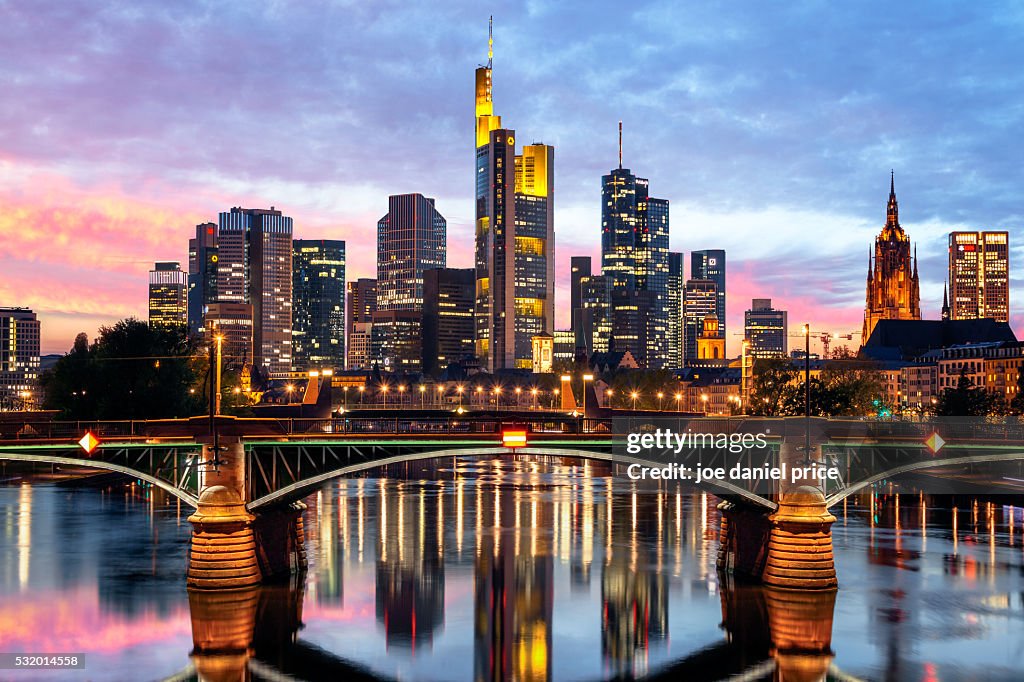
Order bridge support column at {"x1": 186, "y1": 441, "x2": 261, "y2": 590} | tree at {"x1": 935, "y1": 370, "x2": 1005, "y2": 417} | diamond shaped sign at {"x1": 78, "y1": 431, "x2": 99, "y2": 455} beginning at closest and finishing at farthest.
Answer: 1. bridge support column at {"x1": 186, "y1": 441, "x2": 261, "y2": 590}
2. diamond shaped sign at {"x1": 78, "y1": 431, "x2": 99, "y2": 455}
3. tree at {"x1": 935, "y1": 370, "x2": 1005, "y2": 417}

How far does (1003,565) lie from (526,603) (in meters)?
32.7

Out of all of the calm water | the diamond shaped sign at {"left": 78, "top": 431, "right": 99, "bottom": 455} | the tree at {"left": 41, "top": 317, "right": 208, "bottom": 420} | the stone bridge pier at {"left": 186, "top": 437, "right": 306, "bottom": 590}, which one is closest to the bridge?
the stone bridge pier at {"left": 186, "top": 437, "right": 306, "bottom": 590}

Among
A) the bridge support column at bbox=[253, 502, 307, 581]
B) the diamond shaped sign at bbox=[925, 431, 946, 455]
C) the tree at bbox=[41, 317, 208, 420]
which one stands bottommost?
the bridge support column at bbox=[253, 502, 307, 581]

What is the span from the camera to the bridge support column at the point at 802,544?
64.0m

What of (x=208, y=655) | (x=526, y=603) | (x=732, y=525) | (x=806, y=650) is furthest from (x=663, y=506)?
(x=208, y=655)

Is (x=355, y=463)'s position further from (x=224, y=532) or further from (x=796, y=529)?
(x=796, y=529)

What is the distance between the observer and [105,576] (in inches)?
2729

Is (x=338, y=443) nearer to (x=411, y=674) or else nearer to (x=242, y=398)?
(x=411, y=674)

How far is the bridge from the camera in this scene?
63.8 metres

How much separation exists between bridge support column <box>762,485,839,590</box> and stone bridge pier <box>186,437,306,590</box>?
95.8ft

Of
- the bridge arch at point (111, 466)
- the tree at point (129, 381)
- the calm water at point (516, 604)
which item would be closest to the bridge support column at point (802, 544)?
the calm water at point (516, 604)

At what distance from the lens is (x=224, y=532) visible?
63.4m

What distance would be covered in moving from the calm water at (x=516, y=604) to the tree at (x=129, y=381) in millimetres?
19804

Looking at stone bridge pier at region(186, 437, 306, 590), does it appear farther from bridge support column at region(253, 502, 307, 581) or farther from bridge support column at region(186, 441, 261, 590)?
bridge support column at region(253, 502, 307, 581)
